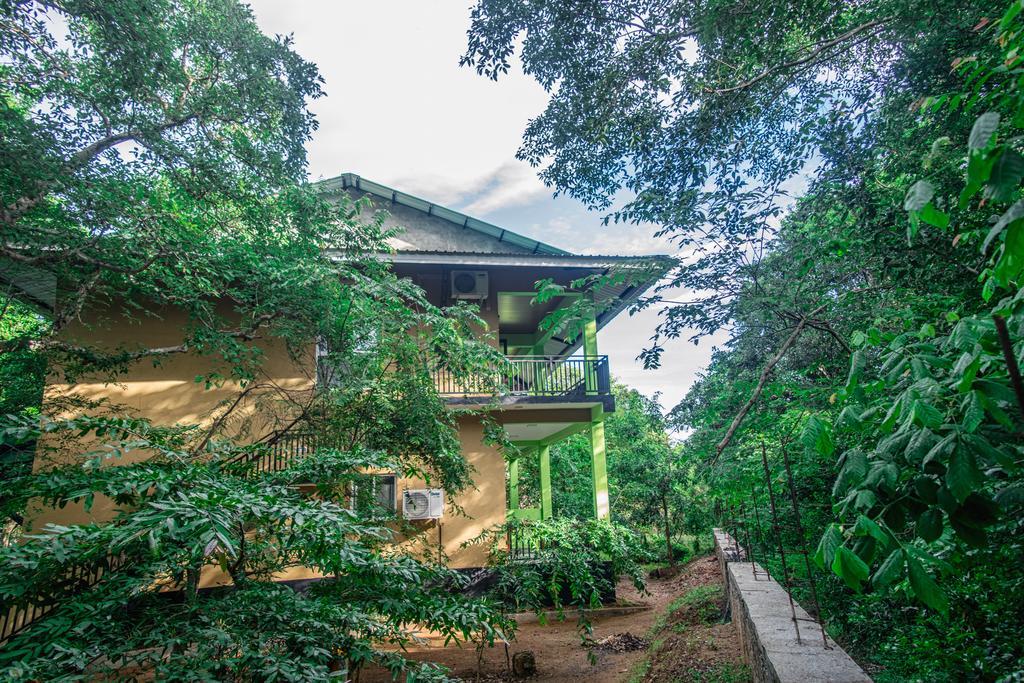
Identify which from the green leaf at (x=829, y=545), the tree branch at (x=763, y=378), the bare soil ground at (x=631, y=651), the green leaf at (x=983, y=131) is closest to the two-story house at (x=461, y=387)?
the bare soil ground at (x=631, y=651)

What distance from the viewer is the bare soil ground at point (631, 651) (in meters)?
5.90

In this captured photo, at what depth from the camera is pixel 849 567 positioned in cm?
143

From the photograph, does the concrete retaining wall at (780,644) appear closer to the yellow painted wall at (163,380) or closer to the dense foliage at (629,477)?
the yellow painted wall at (163,380)

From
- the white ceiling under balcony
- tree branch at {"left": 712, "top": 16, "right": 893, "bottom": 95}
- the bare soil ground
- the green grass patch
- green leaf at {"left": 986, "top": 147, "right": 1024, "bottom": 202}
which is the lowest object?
the bare soil ground

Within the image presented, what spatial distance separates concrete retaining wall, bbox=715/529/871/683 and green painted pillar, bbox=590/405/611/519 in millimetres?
4428

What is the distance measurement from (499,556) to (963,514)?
620cm

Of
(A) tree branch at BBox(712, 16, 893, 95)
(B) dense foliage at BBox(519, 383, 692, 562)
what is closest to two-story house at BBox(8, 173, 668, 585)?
(A) tree branch at BBox(712, 16, 893, 95)

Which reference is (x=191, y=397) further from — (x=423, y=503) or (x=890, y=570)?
(x=890, y=570)

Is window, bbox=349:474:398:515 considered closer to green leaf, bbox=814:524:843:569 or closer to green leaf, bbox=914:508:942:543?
green leaf, bbox=814:524:843:569

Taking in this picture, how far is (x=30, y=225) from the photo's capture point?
5848 mm

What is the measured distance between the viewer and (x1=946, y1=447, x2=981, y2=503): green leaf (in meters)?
1.30

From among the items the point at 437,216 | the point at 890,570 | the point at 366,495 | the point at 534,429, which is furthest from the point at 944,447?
the point at 534,429

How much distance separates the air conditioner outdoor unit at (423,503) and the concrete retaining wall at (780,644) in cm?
518

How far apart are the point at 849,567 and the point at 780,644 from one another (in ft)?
10.2
